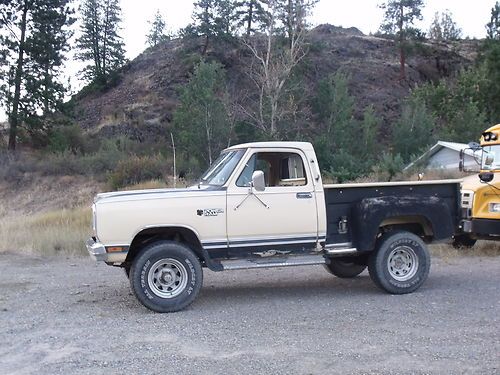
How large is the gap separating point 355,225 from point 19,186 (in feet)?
97.1

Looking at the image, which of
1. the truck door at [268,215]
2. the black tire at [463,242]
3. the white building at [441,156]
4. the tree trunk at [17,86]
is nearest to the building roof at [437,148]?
the white building at [441,156]

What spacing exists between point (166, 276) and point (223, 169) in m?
1.72

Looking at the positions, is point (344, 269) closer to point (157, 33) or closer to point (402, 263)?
point (402, 263)

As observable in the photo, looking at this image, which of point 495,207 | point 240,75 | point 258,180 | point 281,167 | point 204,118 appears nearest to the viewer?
point 258,180

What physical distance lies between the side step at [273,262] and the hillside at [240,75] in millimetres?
29009

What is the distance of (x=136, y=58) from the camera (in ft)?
199

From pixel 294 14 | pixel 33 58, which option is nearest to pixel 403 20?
pixel 294 14

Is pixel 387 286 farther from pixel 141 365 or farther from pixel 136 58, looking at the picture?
pixel 136 58

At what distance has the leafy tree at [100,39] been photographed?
58.8m

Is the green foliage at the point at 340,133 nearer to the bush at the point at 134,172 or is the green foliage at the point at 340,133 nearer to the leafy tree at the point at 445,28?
the bush at the point at 134,172

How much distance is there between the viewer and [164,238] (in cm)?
833

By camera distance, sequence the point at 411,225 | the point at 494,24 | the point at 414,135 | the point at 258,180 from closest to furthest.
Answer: the point at 258,180 < the point at 411,225 < the point at 414,135 < the point at 494,24

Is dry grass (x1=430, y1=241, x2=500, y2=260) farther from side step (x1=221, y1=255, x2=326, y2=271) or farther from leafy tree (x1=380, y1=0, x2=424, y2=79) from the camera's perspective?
leafy tree (x1=380, y1=0, x2=424, y2=79)

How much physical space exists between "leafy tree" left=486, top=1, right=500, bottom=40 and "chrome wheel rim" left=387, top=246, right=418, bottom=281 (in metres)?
40.5
